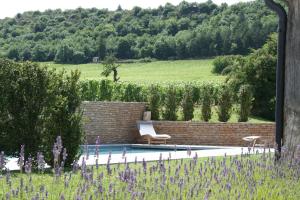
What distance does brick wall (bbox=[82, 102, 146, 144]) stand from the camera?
66.3ft

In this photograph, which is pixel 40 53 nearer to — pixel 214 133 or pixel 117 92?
pixel 117 92

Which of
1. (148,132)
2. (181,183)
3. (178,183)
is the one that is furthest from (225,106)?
(181,183)

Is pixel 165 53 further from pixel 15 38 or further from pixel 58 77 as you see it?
pixel 58 77

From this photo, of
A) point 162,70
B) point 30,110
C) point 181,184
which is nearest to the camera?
point 181,184

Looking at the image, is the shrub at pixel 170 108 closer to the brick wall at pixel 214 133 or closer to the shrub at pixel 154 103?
the shrub at pixel 154 103

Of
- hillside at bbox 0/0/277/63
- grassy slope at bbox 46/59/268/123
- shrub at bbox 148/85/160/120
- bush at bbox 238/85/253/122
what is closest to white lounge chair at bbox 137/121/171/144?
shrub at bbox 148/85/160/120

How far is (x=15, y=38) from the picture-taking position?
49.4m

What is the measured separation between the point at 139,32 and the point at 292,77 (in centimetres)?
4593

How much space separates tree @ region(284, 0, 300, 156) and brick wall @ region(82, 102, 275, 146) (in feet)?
38.2

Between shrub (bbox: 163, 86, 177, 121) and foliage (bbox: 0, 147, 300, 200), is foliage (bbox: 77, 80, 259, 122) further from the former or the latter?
foliage (bbox: 0, 147, 300, 200)

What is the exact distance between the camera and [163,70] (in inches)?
2120

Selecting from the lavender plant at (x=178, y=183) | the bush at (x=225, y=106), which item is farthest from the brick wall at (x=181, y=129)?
the lavender plant at (x=178, y=183)

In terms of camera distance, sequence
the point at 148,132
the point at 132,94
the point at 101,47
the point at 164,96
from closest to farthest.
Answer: the point at 148,132, the point at 164,96, the point at 132,94, the point at 101,47

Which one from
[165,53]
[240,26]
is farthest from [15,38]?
[240,26]
